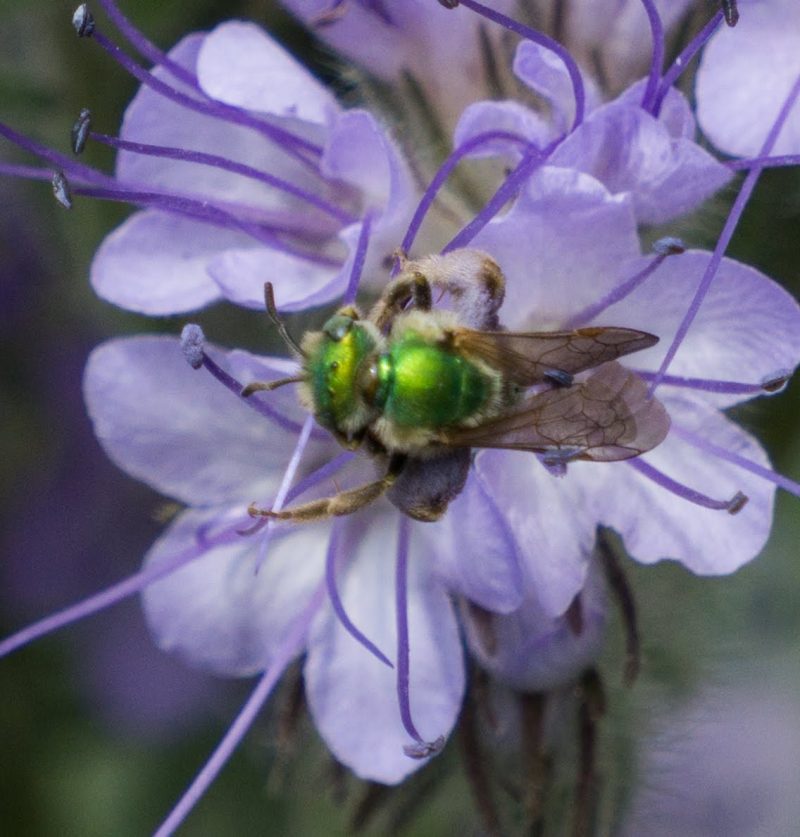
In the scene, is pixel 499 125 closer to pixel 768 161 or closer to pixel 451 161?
pixel 451 161

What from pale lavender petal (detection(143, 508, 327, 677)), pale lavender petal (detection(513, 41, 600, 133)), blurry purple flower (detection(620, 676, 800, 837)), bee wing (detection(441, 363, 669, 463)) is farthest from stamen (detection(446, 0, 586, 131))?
blurry purple flower (detection(620, 676, 800, 837))

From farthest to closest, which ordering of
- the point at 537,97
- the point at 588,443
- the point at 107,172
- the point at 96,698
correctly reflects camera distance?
1. the point at 96,698
2. the point at 107,172
3. the point at 537,97
4. the point at 588,443

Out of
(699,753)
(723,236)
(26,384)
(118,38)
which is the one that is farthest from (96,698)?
(723,236)

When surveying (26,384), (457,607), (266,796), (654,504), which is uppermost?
(654,504)

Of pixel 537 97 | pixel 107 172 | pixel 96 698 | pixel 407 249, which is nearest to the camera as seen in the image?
pixel 407 249

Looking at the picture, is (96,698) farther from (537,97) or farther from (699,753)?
(537,97)

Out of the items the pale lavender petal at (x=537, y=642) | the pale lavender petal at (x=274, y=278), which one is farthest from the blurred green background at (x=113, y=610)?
the pale lavender petal at (x=274, y=278)

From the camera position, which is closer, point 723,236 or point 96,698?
point 723,236
